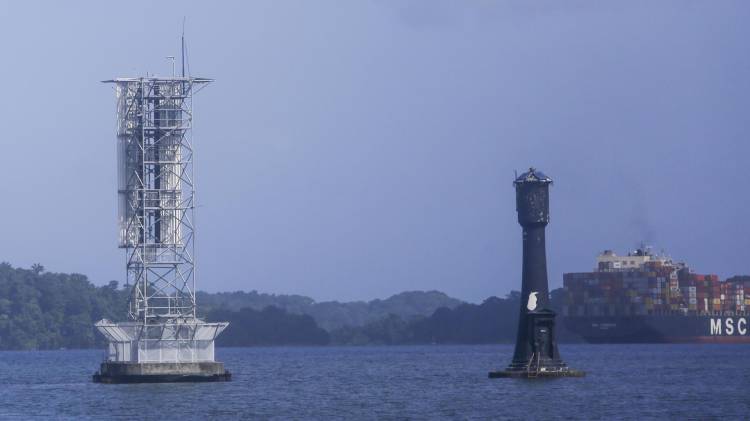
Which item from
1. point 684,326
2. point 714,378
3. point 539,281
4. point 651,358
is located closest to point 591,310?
point 684,326

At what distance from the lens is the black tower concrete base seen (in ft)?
226

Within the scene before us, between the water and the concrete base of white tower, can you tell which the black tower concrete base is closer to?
the concrete base of white tower

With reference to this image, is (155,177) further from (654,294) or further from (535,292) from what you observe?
(654,294)

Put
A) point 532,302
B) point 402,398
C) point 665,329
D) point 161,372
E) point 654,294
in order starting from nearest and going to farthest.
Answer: point 161,372
point 532,302
point 402,398
point 665,329
point 654,294

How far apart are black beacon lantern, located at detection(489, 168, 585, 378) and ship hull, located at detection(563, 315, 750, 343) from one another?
121495mm

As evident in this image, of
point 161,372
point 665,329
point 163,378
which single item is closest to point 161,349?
point 161,372

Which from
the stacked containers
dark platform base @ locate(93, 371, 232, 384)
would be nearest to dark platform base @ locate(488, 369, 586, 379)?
dark platform base @ locate(93, 371, 232, 384)

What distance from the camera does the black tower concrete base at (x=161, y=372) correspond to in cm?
6894

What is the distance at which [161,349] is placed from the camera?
6938cm

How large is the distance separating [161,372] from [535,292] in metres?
16.0

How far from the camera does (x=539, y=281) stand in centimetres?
7112

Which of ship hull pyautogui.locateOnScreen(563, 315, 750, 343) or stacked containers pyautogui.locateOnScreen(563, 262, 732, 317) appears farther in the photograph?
stacked containers pyautogui.locateOnScreen(563, 262, 732, 317)

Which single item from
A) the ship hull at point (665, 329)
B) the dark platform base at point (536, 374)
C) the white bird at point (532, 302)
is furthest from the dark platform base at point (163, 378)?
the ship hull at point (665, 329)

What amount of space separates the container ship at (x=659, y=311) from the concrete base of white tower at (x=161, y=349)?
414 ft
